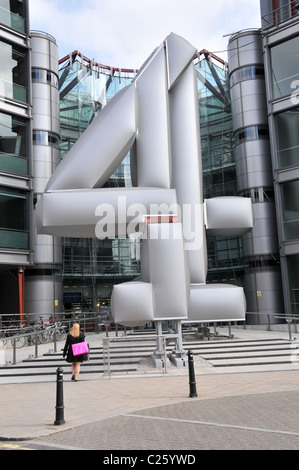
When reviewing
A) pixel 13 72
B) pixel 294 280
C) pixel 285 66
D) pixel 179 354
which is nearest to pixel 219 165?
pixel 285 66

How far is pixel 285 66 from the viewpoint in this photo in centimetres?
2700

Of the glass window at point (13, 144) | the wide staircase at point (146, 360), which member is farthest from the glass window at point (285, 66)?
the wide staircase at point (146, 360)

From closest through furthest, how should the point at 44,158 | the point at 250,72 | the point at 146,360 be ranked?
the point at 146,360
the point at 44,158
the point at 250,72

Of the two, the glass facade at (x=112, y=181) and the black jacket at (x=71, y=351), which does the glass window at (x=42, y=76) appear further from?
the black jacket at (x=71, y=351)

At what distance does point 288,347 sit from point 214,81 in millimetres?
29831

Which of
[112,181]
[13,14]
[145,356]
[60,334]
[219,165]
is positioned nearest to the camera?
[145,356]

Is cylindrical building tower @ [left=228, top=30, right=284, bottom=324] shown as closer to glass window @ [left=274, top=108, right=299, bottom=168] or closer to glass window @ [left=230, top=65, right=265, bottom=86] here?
glass window @ [left=230, top=65, right=265, bottom=86]

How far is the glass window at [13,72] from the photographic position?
84.6 feet

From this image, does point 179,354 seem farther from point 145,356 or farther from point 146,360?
point 145,356

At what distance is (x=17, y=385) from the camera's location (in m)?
11.1

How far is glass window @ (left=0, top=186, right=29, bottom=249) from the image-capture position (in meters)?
24.9

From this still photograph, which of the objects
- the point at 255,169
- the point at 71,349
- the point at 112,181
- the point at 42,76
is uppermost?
the point at 42,76

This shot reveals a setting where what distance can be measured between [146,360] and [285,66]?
1983 cm

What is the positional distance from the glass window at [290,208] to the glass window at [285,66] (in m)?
4.97
